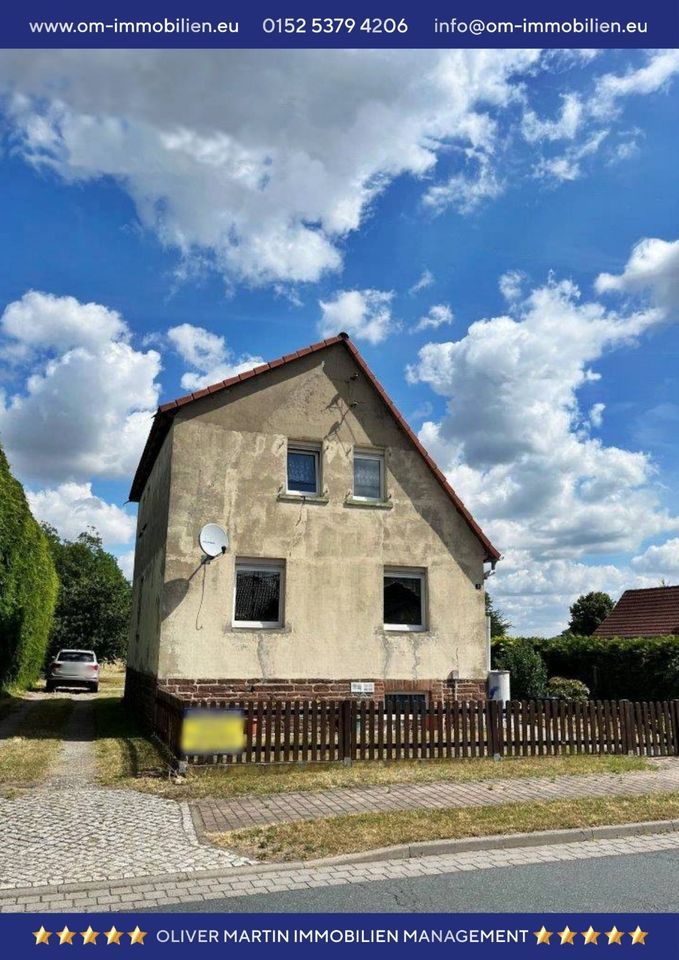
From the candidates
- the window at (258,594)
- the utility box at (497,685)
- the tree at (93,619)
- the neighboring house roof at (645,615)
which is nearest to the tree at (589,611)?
the neighboring house roof at (645,615)

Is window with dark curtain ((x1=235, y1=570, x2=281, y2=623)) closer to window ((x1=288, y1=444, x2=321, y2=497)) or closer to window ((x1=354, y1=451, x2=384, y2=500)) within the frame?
window ((x1=288, y1=444, x2=321, y2=497))

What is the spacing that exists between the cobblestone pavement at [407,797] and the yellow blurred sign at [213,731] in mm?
1495

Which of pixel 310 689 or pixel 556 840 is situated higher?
pixel 310 689

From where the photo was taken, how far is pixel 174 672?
1366cm

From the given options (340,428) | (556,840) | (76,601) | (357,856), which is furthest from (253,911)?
(76,601)

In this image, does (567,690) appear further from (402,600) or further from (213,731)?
(213,731)

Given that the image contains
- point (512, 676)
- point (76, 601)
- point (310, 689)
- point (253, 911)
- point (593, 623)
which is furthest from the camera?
point (593, 623)

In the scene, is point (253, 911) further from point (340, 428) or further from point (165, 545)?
point (340, 428)

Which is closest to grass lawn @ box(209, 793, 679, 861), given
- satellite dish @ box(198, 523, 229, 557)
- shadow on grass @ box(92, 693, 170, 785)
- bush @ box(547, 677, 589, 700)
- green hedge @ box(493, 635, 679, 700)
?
shadow on grass @ box(92, 693, 170, 785)

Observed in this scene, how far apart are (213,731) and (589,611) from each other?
60390 millimetres

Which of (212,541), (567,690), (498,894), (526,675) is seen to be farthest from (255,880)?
(526,675)

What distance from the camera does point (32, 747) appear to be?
12922 mm

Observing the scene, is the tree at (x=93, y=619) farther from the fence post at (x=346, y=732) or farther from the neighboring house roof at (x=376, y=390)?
the fence post at (x=346, y=732)

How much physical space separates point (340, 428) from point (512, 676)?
1019 cm
